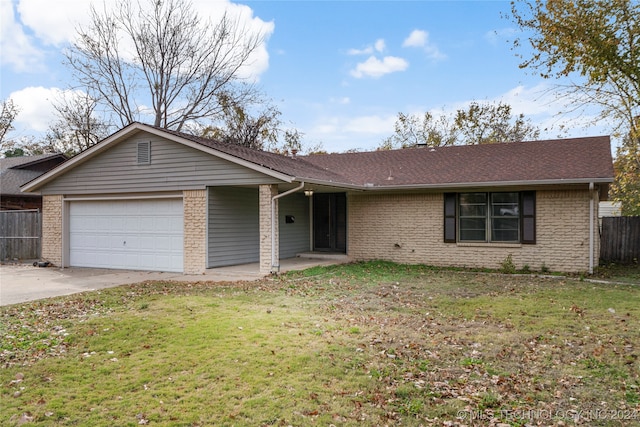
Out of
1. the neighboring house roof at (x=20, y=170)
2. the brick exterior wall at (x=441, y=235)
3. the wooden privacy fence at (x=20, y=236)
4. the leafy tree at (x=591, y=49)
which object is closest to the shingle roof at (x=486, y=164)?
the brick exterior wall at (x=441, y=235)

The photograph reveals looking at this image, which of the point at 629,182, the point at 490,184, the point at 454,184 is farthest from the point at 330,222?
the point at 629,182

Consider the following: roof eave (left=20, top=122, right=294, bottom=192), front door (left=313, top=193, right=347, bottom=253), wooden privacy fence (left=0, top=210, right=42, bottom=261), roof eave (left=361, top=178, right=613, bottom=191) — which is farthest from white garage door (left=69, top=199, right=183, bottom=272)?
roof eave (left=361, top=178, right=613, bottom=191)

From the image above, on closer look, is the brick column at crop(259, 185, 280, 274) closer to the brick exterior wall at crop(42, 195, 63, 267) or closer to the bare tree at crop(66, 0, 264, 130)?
the brick exterior wall at crop(42, 195, 63, 267)

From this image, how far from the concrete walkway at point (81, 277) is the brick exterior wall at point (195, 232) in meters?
0.34

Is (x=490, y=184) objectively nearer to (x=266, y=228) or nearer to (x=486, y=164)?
(x=486, y=164)

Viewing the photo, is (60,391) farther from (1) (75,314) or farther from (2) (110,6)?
(2) (110,6)

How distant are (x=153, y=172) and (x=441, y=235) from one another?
879cm

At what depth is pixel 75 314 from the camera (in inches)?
285

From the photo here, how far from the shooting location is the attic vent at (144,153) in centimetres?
1292

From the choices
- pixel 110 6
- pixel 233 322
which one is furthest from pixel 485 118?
pixel 233 322

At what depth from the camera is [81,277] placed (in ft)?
39.0

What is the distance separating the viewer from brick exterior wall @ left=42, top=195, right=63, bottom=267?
14.5 meters

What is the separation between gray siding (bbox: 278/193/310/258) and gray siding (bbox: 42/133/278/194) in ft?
10.7

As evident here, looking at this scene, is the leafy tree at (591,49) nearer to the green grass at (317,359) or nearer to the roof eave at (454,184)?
the roof eave at (454,184)
